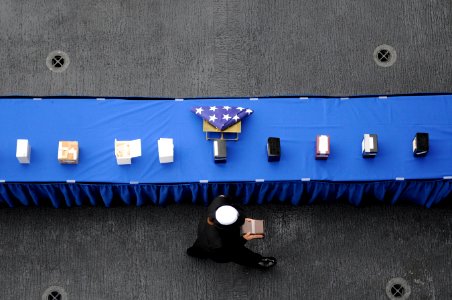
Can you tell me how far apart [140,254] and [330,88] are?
9.19 ft

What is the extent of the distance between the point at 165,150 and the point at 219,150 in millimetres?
510

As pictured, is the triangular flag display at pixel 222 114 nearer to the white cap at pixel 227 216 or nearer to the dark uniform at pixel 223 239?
the dark uniform at pixel 223 239

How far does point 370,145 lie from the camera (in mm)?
6445

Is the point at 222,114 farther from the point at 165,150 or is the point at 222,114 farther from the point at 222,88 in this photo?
the point at 222,88

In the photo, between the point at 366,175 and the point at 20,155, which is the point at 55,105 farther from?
the point at 366,175

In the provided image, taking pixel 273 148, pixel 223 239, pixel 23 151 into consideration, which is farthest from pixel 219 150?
pixel 23 151

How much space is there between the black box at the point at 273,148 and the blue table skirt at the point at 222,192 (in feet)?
1.02

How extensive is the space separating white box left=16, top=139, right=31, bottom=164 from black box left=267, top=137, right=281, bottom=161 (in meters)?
2.26

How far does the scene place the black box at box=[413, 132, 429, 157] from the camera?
21.1ft

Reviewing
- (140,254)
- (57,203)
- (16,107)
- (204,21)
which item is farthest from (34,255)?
(204,21)

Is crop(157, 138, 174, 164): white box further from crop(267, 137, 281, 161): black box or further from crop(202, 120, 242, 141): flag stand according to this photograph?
crop(267, 137, 281, 161): black box

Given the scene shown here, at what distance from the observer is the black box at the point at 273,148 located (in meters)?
6.42

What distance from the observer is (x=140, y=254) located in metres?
7.03

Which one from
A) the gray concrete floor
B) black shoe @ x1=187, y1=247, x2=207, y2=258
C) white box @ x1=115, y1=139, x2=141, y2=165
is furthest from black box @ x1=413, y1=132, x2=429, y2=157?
white box @ x1=115, y1=139, x2=141, y2=165
